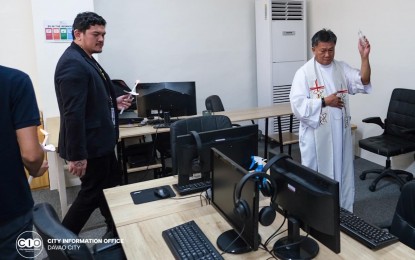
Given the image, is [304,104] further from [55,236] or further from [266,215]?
[55,236]

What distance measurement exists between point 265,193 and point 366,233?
17.5 inches

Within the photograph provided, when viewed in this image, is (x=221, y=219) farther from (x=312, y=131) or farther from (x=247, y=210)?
(x=312, y=131)

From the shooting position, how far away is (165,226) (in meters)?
1.57

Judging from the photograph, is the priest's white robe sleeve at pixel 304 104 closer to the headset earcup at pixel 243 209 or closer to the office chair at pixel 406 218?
the office chair at pixel 406 218

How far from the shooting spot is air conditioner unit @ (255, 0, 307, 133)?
4957 millimetres

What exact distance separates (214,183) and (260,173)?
15.0 inches

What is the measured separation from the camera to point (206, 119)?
8.18ft

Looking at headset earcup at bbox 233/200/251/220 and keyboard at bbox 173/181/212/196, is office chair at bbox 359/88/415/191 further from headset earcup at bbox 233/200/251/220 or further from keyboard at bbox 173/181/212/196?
headset earcup at bbox 233/200/251/220

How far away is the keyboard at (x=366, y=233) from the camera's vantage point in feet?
4.41

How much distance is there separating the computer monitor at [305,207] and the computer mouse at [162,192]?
687 millimetres

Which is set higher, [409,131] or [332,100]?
[332,100]

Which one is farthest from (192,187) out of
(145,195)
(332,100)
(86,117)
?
(332,100)

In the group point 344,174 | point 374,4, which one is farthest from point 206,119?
point 374,4

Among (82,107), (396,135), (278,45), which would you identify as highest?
(278,45)
